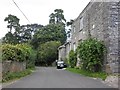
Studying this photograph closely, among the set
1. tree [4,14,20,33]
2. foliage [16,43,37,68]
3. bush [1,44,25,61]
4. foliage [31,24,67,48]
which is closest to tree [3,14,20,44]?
tree [4,14,20,33]

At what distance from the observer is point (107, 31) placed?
2631 cm

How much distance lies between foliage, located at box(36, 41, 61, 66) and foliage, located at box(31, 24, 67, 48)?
4322 millimetres

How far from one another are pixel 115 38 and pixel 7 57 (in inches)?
373

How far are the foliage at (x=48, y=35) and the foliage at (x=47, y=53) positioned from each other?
14.2 ft

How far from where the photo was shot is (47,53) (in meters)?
80.0

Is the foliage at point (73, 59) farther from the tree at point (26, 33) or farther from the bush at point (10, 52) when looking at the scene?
the tree at point (26, 33)

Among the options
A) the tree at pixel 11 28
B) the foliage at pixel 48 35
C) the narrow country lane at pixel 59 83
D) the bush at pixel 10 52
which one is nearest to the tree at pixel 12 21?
the tree at pixel 11 28

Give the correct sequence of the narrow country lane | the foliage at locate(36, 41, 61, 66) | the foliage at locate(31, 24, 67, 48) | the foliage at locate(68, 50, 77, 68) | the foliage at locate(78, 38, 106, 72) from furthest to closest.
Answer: the foliage at locate(31, 24, 67, 48), the foliage at locate(36, 41, 61, 66), the foliage at locate(68, 50, 77, 68), the foliage at locate(78, 38, 106, 72), the narrow country lane

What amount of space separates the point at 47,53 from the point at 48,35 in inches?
380

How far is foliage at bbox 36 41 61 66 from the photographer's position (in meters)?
80.2

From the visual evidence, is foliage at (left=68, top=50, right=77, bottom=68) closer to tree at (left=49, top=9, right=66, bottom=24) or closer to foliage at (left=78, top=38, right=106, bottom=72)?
foliage at (left=78, top=38, right=106, bottom=72)

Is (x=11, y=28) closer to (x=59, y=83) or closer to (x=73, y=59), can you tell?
(x=73, y=59)

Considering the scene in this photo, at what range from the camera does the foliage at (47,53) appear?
80.2 metres

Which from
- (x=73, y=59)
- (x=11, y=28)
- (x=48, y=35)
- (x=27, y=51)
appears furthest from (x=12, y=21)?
(x=27, y=51)
